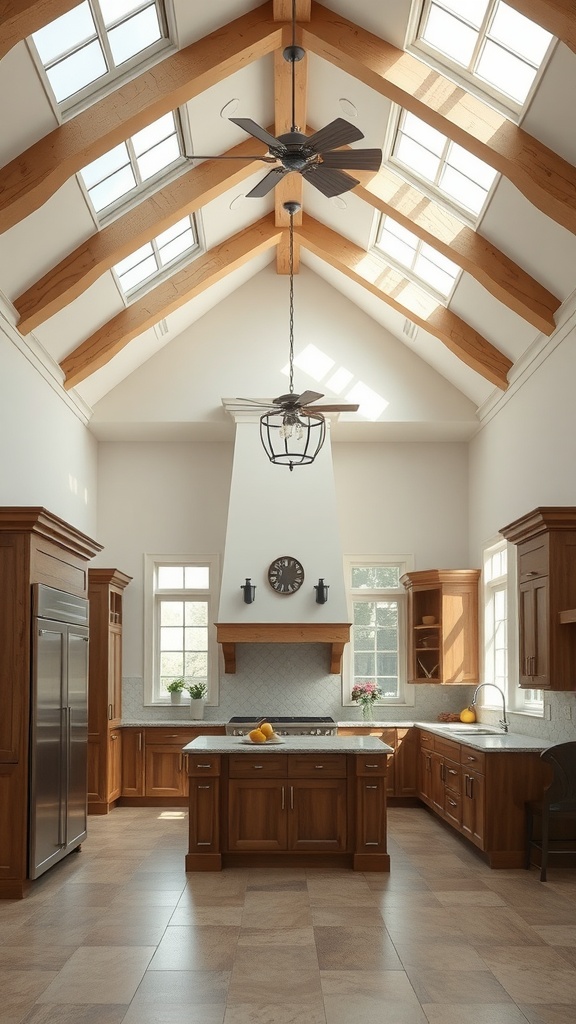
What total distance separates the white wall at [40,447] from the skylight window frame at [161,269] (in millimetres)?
1186

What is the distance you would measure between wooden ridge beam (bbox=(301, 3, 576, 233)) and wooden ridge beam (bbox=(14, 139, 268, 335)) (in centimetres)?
147

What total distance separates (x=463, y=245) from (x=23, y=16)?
4190 millimetres

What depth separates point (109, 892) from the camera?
694cm

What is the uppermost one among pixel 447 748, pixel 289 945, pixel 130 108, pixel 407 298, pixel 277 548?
pixel 130 108

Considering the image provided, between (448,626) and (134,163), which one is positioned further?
(448,626)

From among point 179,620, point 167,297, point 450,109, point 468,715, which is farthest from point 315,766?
point 167,297

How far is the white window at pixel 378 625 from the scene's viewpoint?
11.7m

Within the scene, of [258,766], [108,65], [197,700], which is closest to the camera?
[108,65]

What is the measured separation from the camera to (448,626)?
1102 centimetres

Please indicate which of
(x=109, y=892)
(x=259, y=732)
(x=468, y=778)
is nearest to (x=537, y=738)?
(x=468, y=778)

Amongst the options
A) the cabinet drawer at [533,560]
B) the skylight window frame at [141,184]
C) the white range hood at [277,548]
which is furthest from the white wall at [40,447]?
the cabinet drawer at [533,560]

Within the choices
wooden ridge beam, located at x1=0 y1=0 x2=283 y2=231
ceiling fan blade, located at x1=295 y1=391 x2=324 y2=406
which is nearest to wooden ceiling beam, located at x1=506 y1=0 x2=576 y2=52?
wooden ridge beam, located at x1=0 y1=0 x2=283 y2=231

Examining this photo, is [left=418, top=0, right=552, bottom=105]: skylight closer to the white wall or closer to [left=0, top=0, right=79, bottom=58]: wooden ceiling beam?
[left=0, top=0, right=79, bottom=58]: wooden ceiling beam

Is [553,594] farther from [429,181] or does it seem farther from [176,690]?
[176,690]
